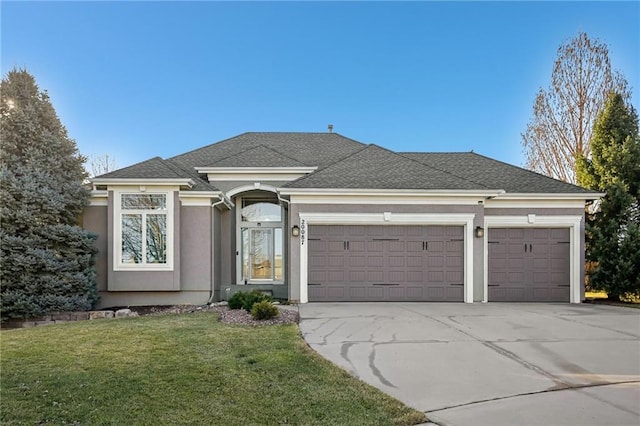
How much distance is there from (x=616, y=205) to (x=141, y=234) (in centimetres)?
1469

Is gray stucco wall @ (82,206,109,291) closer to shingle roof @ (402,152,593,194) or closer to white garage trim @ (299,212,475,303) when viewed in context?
white garage trim @ (299,212,475,303)

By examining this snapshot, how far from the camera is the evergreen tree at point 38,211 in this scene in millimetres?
9430

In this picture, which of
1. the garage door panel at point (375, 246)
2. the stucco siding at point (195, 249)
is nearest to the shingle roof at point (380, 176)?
the garage door panel at point (375, 246)

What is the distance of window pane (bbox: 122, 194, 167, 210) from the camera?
35.4 ft

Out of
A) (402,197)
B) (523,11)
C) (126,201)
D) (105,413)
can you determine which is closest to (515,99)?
(523,11)

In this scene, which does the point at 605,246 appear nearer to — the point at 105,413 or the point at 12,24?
the point at 105,413

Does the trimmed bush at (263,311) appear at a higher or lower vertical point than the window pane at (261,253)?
lower

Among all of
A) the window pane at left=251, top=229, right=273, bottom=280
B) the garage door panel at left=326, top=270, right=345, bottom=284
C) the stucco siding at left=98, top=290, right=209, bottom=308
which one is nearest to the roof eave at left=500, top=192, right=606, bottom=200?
the garage door panel at left=326, top=270, right=345, bottom=284

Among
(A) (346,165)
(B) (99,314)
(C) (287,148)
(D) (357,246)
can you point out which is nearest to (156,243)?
(B) (99,314)

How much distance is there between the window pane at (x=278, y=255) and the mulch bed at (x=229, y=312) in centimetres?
378

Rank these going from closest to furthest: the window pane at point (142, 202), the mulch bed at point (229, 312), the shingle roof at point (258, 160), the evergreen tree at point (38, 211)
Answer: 1. the mulch bed at point (229, 312)
2. the evergreen tree at point (38, 211)
3. the window pane at point (142, 202)
4. the shingle roof at point (258, 160)

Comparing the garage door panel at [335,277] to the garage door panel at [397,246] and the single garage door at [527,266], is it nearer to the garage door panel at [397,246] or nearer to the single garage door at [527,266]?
the garage door panel at [397,246]

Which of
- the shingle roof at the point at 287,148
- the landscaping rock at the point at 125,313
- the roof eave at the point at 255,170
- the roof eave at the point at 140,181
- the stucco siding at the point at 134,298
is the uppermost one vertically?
the shingle roof at the point at 287,148

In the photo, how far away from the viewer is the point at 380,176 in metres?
11.8
